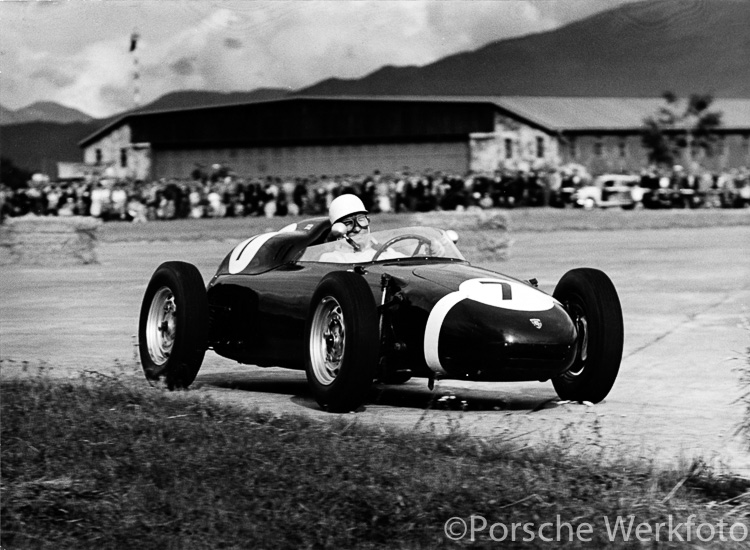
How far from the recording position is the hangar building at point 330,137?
60094 mm

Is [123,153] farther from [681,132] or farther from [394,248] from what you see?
[394,248]

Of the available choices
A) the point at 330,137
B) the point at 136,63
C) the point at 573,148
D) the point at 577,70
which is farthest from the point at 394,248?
the point at 577,70

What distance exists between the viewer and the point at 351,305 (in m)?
7.50

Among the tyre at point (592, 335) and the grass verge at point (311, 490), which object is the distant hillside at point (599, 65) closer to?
the tyre at point (592, 335)

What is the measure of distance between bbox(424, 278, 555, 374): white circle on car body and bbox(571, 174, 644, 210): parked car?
123 feet

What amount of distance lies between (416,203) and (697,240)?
408 inches

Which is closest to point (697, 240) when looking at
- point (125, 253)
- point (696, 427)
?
point (125, 253)

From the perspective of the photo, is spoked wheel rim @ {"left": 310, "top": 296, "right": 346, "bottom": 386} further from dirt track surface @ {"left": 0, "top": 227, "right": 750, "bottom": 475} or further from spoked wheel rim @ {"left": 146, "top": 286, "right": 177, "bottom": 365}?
spoked wheel rim @ {"left": 146, "top": 286, "right": 177, "bottom": 365}

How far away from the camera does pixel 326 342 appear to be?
7.97 metres

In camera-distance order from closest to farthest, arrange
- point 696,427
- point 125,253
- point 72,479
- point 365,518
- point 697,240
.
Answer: point 365,518 < point 72,479 < point 696,427 < point 125,253 < point 697,240

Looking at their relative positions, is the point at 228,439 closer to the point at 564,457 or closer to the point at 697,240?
the point at 564,457

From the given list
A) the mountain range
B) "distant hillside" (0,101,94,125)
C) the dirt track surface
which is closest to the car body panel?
the dirt track surface

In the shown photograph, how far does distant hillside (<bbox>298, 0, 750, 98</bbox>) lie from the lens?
65750 millimetres

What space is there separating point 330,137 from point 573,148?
40.8 feet
